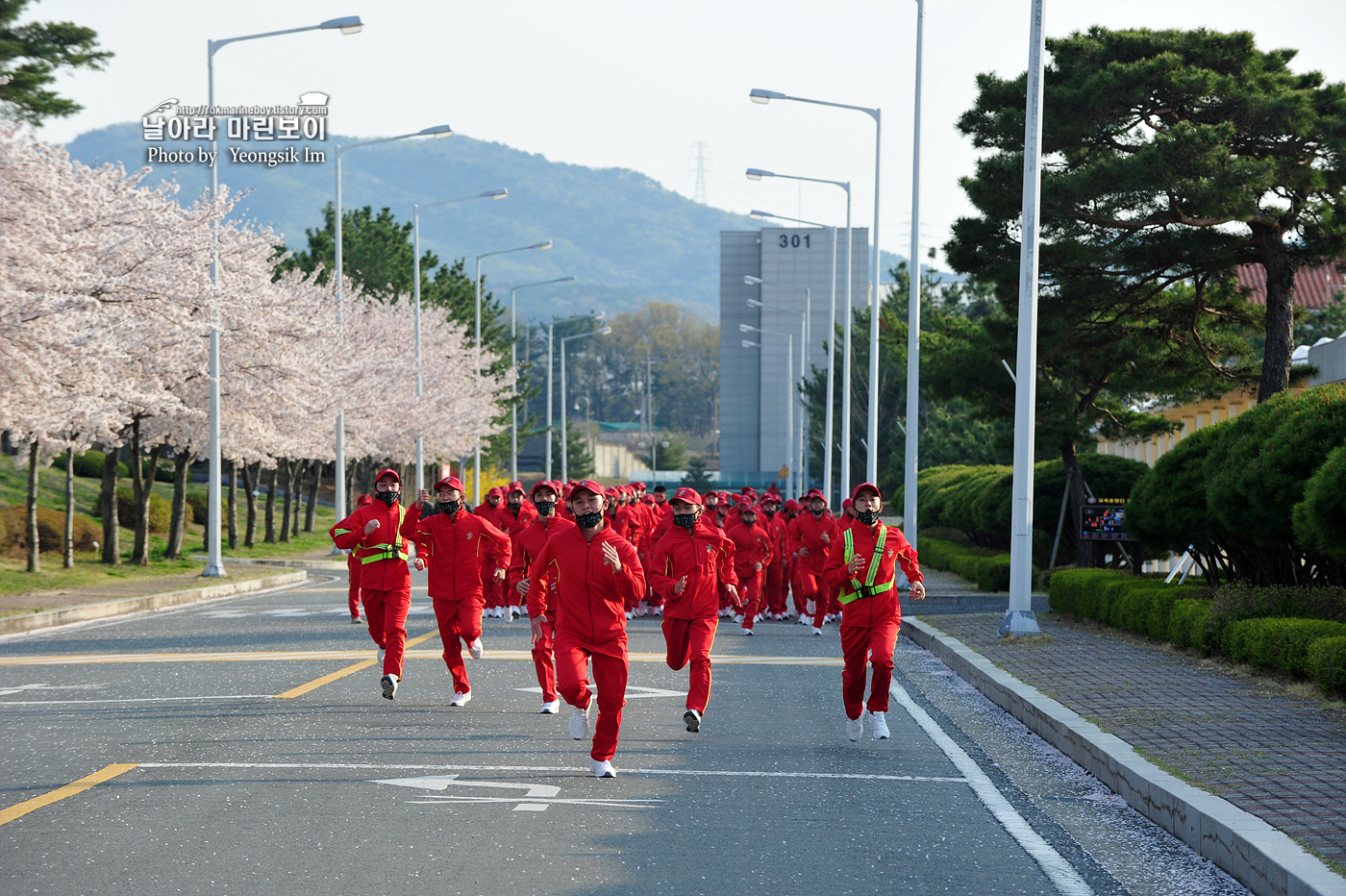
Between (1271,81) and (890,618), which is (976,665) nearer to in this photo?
(890,618)

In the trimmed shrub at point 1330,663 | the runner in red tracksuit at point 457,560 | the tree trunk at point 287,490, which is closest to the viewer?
the trimmed shrub at point 1330,663

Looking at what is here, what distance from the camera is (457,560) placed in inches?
494

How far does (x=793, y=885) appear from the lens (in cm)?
654

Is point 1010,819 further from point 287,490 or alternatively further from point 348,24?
point 287,490

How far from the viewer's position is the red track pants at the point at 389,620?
487 inches

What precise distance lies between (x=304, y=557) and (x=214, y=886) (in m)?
35.4

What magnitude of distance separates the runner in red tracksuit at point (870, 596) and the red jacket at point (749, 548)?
10.2m

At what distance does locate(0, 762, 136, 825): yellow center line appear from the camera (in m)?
7.71

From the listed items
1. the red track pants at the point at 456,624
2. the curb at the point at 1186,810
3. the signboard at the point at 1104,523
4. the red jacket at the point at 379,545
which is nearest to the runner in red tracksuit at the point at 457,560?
the red track pants at the point at 456,624

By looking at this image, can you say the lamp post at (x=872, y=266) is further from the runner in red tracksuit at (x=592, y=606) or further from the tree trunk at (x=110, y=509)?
the runner in red tracksuit at (x=592, y=606)

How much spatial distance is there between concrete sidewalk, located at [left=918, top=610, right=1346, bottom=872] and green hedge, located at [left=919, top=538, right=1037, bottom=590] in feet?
29.3

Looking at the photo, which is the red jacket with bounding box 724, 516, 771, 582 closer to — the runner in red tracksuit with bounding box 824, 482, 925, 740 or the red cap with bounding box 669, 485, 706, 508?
the red cap with bounding box 669, 485, 706, 508

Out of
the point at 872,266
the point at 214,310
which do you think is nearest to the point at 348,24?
the point at 214,310

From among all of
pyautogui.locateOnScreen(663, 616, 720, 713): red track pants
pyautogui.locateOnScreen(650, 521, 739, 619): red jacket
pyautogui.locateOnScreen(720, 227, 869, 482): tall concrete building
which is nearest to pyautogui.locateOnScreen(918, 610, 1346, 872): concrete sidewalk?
pyautogui.locateOnScreen(663, 616, 720, 713): red track pants
